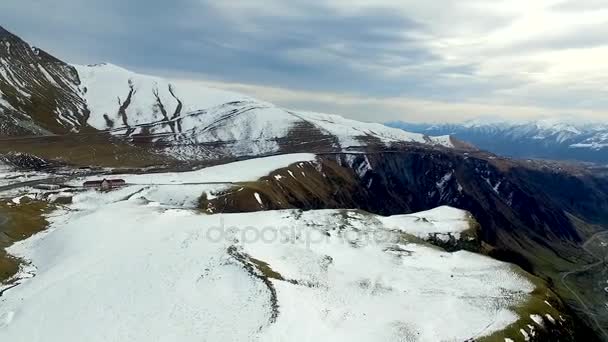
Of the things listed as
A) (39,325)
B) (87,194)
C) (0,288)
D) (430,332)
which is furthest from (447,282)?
(87,194)

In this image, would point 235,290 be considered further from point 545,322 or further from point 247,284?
point 545,322

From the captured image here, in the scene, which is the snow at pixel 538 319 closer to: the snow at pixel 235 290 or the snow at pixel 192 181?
the snow at pixel 235 290

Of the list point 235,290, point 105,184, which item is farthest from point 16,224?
point 235,290

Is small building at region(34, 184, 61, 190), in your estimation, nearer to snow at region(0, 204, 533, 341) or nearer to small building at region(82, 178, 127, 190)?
small building at region(82, 178, 127, 190)

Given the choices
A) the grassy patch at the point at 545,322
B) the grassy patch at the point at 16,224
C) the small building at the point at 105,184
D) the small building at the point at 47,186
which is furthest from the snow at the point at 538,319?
the small building at the point at 47,186

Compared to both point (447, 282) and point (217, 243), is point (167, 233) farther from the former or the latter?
point (447, 282)
